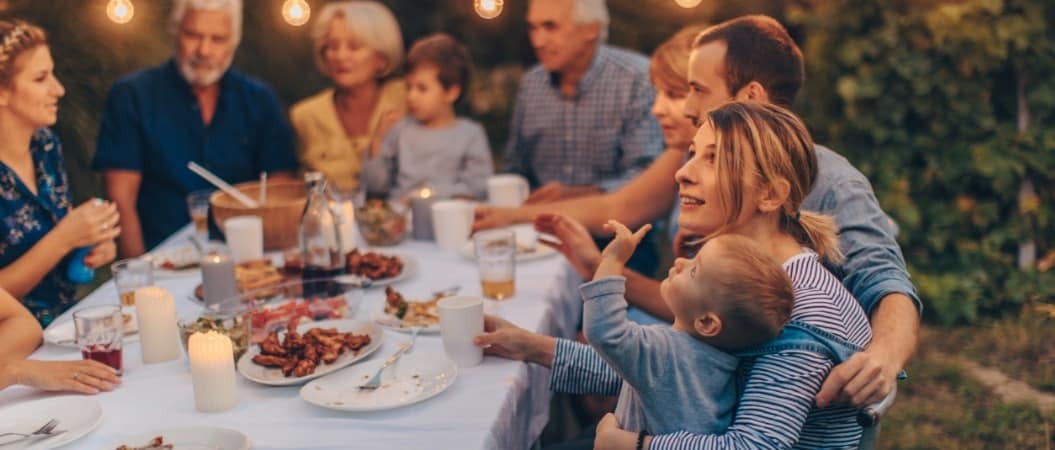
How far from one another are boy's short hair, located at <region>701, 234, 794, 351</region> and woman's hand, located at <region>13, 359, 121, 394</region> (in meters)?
1.16

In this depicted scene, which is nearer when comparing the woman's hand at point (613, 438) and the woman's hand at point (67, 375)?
the woman's hand at point (613, 438)

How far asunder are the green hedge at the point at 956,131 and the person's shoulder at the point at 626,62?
1.28 metres

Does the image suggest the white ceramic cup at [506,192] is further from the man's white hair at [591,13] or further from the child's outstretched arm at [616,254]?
the child's outstretched arm at [616,254]

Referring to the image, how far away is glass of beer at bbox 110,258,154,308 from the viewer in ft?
7.87

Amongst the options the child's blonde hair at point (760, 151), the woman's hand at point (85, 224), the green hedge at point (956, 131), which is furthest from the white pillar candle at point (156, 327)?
the green hedge at point (956, 131)

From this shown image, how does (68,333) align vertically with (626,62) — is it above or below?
below

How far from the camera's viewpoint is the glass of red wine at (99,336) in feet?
6.34

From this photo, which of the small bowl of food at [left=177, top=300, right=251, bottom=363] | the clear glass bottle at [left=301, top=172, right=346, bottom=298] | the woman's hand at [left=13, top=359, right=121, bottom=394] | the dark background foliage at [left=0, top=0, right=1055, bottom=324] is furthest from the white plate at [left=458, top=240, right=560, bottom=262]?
the dark background foliage at [left=0, top=0, right=1055, bottom=324]

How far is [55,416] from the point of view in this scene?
68.7 inches

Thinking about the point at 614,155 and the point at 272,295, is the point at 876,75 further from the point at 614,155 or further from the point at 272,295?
the point at 272,295

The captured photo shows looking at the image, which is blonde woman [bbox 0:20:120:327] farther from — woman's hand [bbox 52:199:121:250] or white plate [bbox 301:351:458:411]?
white plate [bbox 301:351:458:411]

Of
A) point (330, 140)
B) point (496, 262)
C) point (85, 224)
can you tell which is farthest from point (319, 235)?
point (330, 140)

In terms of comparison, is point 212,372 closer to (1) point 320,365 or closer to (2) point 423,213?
(1) point 320,365

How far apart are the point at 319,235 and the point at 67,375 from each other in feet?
2.66
